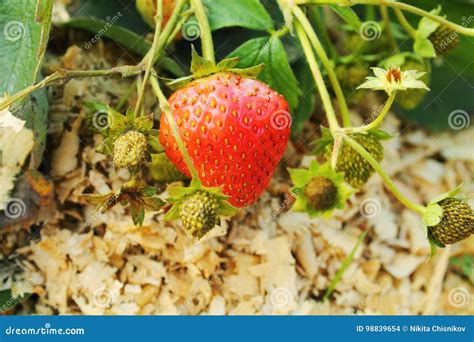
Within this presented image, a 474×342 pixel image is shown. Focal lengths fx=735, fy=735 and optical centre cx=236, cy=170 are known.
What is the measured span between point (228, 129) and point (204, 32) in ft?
0.47

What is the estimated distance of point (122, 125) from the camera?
886 mm

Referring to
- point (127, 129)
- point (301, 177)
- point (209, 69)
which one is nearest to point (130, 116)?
point (127, 129)

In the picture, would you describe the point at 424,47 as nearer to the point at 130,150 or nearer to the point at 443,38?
the point at 443,38

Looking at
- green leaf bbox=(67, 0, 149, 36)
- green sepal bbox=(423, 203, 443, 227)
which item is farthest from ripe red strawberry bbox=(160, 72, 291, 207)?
Result: green leaf bbox=(67, 0, 149, 36)

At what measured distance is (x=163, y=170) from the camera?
1.04 m

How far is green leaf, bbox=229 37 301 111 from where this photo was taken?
1.04 meters

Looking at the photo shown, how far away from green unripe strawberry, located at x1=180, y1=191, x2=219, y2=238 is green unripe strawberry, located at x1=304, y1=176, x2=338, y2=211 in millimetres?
118

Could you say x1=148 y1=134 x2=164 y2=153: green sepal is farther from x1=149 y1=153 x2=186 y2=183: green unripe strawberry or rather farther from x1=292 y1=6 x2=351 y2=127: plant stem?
x1=292 y1=6 x2=351 y2=127: plant stem

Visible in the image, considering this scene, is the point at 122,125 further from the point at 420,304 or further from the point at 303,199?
the point at 420,304

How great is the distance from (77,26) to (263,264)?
0.49 meters

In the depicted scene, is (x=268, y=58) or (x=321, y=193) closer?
(x=321, y=193)

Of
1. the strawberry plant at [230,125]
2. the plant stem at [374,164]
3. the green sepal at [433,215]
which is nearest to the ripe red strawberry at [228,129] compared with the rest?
the strawberry plant at [230,125]

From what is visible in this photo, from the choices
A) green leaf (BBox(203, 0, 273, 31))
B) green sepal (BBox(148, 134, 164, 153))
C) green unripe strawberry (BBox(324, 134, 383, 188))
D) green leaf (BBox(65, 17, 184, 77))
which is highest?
green leaf (BBox(65, 17, 184, 77))

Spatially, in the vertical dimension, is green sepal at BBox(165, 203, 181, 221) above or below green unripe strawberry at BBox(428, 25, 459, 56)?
below
